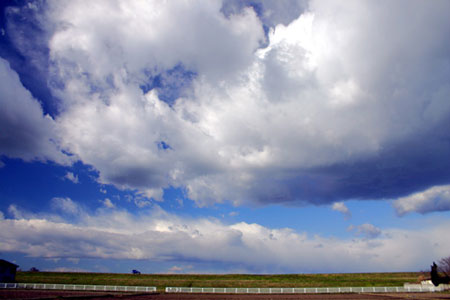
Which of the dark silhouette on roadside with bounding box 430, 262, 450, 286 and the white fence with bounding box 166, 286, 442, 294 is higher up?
the dark silhouette on roadside with bounding box 430, 262, 450, 286

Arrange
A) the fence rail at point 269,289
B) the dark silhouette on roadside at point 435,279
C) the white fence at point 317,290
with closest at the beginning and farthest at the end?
→ the white fence at point 317,290, the fence rail at point 269,289, the dark silhouette on roadside at point 435,279

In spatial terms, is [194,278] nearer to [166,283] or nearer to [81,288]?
[166,283]

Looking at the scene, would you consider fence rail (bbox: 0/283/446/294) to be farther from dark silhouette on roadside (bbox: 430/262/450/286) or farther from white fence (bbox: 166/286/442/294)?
dark silhouette on roadside (bbox: 430/262/450/286)

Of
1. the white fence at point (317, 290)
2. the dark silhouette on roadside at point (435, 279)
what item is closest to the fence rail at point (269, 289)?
the white fence at point (317, 290)

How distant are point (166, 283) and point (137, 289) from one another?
2218cm

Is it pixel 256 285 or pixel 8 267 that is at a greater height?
pixel 8 267

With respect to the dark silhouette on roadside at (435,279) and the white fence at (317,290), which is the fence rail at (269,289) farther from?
the dark silhouette on roadside at (435,279)

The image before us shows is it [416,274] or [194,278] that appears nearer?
[194,278]

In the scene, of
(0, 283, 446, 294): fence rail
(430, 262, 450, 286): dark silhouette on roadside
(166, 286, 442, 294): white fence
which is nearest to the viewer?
(166, 286, 442, 294): white fence

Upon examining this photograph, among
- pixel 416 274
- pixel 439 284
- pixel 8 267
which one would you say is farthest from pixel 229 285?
pixel 416 274

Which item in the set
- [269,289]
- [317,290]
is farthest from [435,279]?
Answer: [269,289]

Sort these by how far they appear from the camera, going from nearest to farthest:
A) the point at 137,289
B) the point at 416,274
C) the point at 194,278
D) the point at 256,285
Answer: the point at 137,289 → the point at 256,285 → the point at 194,278 → the point at 416,274

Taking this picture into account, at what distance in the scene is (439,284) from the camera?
76.2 metres

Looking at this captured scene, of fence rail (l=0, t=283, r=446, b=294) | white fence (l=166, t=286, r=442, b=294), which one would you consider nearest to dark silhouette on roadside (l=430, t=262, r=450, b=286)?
fence rail (l=0, t=283, r=446, b=294)
